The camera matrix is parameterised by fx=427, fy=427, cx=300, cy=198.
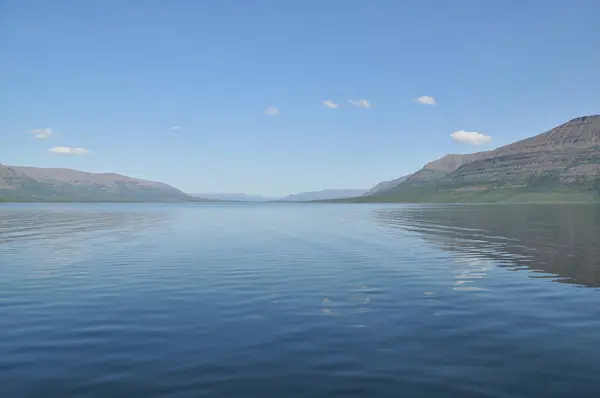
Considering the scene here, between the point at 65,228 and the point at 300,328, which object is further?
the point at 65,228

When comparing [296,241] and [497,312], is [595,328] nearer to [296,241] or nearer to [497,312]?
[497,312]

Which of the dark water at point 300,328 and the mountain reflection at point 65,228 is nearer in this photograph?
the dark water at point 300,328

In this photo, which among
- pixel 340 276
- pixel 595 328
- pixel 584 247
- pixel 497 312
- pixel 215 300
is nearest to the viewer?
pixel 595 328

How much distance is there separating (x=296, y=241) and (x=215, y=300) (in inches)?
1537

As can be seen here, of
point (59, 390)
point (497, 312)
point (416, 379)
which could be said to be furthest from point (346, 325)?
→ point (59, 390)

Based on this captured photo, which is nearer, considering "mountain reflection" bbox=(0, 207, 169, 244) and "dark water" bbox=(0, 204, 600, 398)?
"dark water" bbox=(0, 204, 600, 398)

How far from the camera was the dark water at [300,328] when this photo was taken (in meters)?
15.3

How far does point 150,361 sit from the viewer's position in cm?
1730

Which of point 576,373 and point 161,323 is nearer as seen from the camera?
point 576,373

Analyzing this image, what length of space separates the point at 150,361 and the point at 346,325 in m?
9.87

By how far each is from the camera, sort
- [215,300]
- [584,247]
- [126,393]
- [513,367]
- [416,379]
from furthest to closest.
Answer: [584,247] < [215,300] < [513,367] < [416,379] < [126,393]

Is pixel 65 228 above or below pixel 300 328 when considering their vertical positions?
above

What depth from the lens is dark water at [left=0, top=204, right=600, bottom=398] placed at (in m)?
15.3

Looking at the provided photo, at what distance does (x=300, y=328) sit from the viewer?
21844 mm
